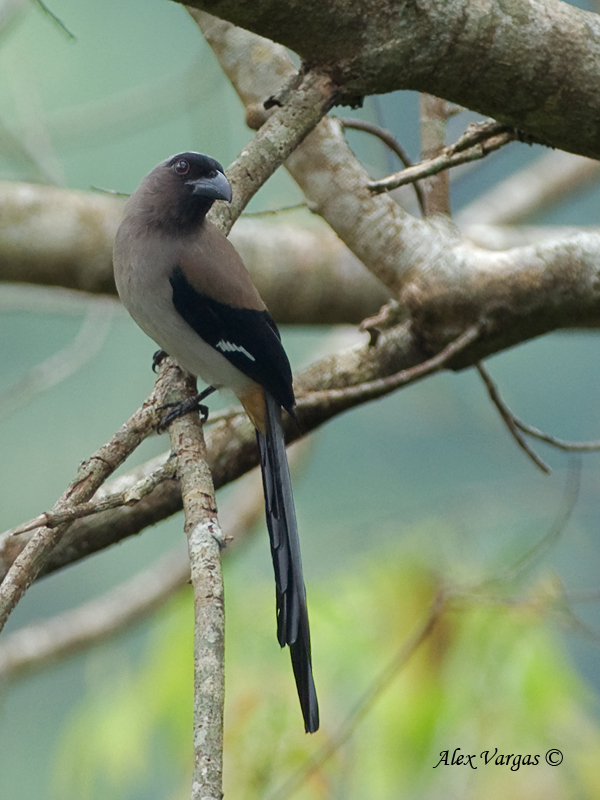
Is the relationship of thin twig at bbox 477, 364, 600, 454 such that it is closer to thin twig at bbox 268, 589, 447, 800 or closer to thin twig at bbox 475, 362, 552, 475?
thin twig at bbox 475, 362, 552, 475

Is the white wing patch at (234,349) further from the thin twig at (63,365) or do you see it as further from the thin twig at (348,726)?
the thin twig at (63,365)

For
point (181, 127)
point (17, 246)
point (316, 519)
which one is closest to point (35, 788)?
point (316, 519)

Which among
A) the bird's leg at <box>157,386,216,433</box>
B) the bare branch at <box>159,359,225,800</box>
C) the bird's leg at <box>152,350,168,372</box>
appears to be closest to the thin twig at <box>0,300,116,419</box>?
the bird's leg at <box>152,350,168,372</box>

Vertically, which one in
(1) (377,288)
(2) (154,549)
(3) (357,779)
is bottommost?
(2) (154,549)

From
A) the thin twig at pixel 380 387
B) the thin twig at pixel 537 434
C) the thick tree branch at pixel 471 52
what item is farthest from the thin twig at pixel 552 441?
the thick tree branch at pixel 471 52

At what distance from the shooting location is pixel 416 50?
5.47ft

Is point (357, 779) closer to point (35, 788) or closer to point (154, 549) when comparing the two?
point (35, 788)

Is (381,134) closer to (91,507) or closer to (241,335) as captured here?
(241,335)

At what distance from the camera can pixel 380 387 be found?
90.1 inches

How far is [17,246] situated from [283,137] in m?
1.56

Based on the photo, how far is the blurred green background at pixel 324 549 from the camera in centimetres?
278

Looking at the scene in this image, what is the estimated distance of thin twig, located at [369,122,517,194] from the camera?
1945 mm

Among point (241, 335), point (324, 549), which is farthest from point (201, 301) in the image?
point (324, 549)

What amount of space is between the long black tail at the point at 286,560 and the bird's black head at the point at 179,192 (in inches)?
19.4
